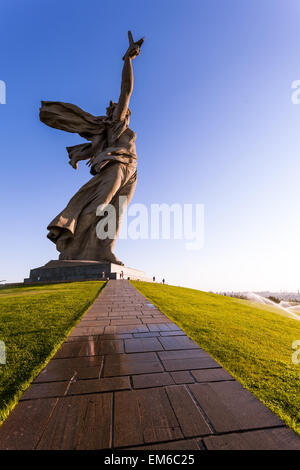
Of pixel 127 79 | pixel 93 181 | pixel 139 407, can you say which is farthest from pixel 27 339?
pixel 127 79

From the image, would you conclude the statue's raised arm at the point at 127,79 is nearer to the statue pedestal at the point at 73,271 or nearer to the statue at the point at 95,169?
the statue at the point at 95,169

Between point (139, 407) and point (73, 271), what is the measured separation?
14805 millimetres

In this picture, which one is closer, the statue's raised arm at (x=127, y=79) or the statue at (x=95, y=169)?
the statue's raised arm at (x=127, y=79)

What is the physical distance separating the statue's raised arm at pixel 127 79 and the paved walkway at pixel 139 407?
62.2 ft

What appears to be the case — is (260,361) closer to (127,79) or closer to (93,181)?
(93,181)

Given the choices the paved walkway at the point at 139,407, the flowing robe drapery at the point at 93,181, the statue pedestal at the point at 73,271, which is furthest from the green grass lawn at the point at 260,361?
the flowing robe drapery at the point at 93,181

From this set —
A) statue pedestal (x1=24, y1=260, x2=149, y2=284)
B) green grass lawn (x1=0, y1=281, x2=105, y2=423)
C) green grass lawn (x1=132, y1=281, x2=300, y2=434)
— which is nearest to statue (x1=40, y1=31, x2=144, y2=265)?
statue pedestal (x1=24, y1=260, x2=149, y2=284)

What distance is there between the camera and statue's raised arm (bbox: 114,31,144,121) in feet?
51.1

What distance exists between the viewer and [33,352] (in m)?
2.70

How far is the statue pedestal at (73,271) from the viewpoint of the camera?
48.8 ft

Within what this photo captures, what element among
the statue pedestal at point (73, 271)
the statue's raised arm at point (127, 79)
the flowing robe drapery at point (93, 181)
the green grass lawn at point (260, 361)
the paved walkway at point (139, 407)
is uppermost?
the statue's raised arm at point (127, 79)
